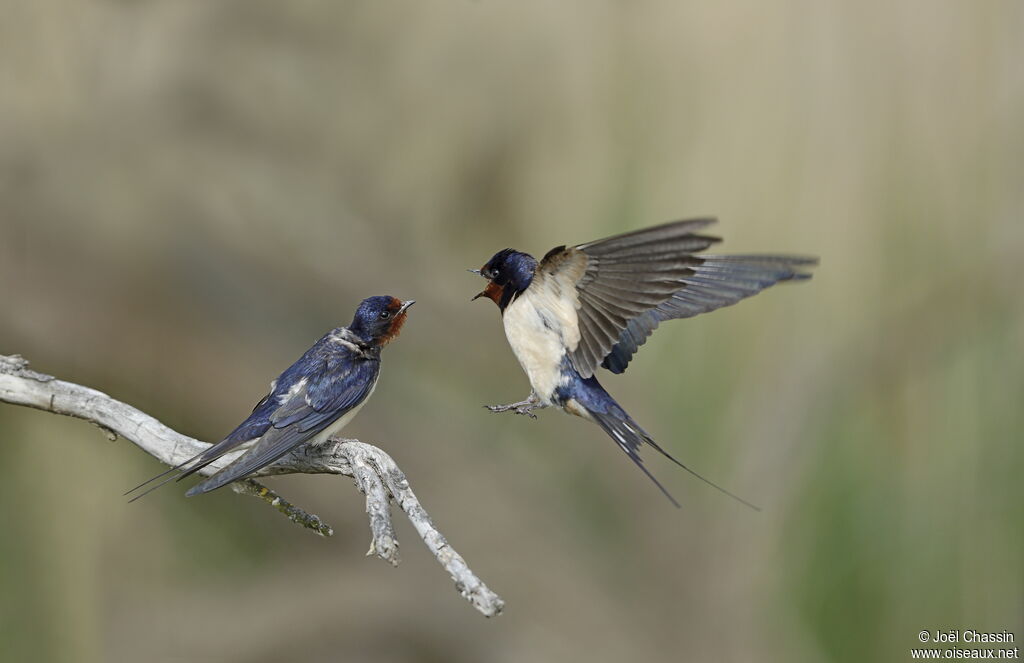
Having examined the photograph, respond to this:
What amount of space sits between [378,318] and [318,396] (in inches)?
4.9

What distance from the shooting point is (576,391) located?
1108mm

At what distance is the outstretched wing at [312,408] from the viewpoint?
0.96 metres

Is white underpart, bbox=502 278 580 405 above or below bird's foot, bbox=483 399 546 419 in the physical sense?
above

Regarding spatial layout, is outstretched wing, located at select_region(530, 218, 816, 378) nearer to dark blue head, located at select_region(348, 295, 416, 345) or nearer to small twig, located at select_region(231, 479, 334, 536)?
dark blue head, located at select_region(348, 295, 416, 345)

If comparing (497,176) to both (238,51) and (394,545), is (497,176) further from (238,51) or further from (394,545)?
(394,545)

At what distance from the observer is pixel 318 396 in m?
1.05

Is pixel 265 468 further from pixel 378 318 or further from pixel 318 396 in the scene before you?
pixel 378 318

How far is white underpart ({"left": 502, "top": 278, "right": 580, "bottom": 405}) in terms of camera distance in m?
1.02

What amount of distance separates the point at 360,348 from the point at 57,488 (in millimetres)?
1652

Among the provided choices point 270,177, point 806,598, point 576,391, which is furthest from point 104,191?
point 806,598

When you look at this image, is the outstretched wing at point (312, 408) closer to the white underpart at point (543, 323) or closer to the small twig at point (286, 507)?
the small twig at point (286, 507)

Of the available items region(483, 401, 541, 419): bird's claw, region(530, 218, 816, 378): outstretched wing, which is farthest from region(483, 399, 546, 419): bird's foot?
region(530, 218, 816, 378): outstretched wing

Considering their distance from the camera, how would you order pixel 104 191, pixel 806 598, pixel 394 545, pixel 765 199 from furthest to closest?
pixel 806 598
pixel 765 199
pixel 104 191
pixel 394 545

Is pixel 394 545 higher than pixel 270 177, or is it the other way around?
pixel 270 177
